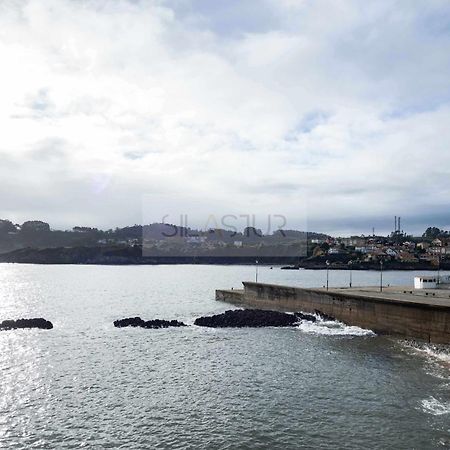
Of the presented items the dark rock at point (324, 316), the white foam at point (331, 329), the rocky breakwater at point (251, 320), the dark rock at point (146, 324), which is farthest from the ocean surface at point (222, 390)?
the dark rock at point (324, 316)

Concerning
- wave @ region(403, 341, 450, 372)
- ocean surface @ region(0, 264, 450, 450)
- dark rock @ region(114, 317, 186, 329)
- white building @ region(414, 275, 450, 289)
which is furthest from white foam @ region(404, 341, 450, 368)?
dark rock @ region(114, 317, 186, 329)

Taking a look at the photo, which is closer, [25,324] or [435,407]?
[435,407]

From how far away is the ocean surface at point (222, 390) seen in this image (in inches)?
703

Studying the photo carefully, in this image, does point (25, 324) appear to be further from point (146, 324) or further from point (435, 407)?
point (435, 407)

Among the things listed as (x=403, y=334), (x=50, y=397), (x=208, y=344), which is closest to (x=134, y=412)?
(x=50, y=397)

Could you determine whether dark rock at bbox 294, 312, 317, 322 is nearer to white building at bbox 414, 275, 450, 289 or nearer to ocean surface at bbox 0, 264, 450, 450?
ocean surface at bbox 0, 264, 450, 450

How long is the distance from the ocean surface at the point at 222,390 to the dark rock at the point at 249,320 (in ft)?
12.7

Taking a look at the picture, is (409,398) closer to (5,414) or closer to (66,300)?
(5,414)

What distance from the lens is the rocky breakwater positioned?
45.2m

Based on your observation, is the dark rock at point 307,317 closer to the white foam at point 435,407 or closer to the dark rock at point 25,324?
the dark rock at point 25,324

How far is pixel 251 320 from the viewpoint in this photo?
46.3 metres

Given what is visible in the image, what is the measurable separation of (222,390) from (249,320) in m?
22.7

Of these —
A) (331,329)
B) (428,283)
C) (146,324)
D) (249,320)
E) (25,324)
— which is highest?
(428,283)

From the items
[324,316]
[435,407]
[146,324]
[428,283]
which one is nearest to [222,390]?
[435,407]
